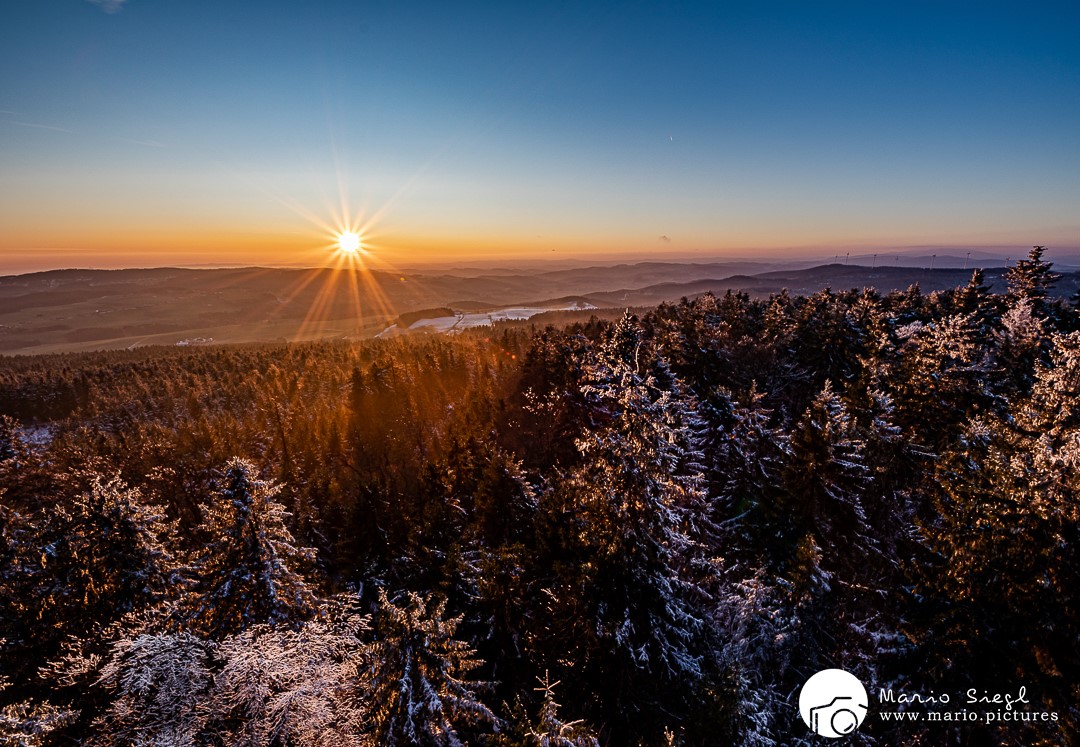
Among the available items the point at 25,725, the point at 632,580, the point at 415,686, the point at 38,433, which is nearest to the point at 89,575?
the point at 25,725

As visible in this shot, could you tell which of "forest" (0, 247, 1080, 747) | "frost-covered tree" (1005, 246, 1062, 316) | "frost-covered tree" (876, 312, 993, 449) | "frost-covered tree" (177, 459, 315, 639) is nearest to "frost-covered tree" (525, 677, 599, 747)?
"forest" (0, 247, 1080, 747)

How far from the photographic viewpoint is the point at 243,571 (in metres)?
16.0

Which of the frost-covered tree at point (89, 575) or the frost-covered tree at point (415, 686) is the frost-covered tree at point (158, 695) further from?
the frost-covered tree at point (89, 575)

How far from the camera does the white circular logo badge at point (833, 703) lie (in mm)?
14805

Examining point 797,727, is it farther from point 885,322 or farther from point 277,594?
point 885,322

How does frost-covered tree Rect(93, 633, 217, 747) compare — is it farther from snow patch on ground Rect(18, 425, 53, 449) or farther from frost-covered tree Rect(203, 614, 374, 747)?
snow patch on ground Rect(18, 425, 53, 449)

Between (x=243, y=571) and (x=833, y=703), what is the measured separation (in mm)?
21806

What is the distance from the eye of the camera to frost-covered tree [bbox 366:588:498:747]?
11.0m

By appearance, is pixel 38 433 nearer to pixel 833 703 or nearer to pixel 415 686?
pixel 415 686

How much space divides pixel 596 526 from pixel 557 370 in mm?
36059

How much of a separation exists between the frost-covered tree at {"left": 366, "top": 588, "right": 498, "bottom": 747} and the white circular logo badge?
1180cm

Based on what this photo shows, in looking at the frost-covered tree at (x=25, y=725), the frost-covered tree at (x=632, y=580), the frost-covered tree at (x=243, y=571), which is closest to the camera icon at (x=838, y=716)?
the frost-covered tree at (x=632, y=580)

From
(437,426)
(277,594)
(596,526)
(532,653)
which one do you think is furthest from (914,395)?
(437,426)

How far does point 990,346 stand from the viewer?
39.0 meters
